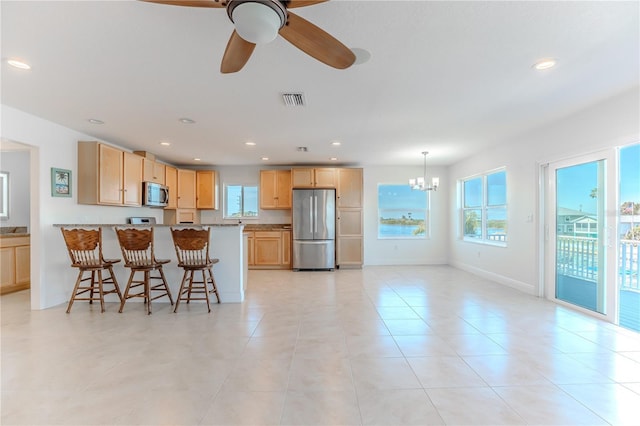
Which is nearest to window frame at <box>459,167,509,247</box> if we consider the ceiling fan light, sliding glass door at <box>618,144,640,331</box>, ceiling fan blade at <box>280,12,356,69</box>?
sliding glass door at <box>618,144,640,331</box>

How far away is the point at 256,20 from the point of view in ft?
4.67

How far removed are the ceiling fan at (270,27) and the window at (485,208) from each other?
482cm

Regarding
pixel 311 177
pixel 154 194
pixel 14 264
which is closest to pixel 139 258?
pixel 154 194

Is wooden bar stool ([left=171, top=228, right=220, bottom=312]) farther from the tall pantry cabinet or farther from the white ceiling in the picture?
the tall pantry cabinet

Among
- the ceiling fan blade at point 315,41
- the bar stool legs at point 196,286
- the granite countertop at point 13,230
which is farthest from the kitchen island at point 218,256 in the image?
the ceiling fan blade at point 315,41

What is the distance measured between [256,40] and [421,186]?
16.6 ft

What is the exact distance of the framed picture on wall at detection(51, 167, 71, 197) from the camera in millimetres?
3984

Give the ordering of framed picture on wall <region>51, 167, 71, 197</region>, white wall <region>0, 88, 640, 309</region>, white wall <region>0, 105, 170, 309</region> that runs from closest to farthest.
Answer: white wall <region>0, 88, 640, 309</region>
white wall <region>0, 105, 170, 309</region>
framed picture on wall <region>51, 167, 71, 197</region>

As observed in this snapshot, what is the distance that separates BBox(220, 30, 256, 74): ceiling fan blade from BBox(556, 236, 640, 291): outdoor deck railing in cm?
407

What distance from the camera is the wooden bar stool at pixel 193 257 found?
3814 millimetres

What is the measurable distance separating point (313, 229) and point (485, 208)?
11.4 feet

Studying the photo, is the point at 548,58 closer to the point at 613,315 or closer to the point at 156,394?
the point at 613,315

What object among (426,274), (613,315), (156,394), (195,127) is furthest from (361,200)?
(156,394)

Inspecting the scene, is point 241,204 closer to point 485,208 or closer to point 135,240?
point 135,240
